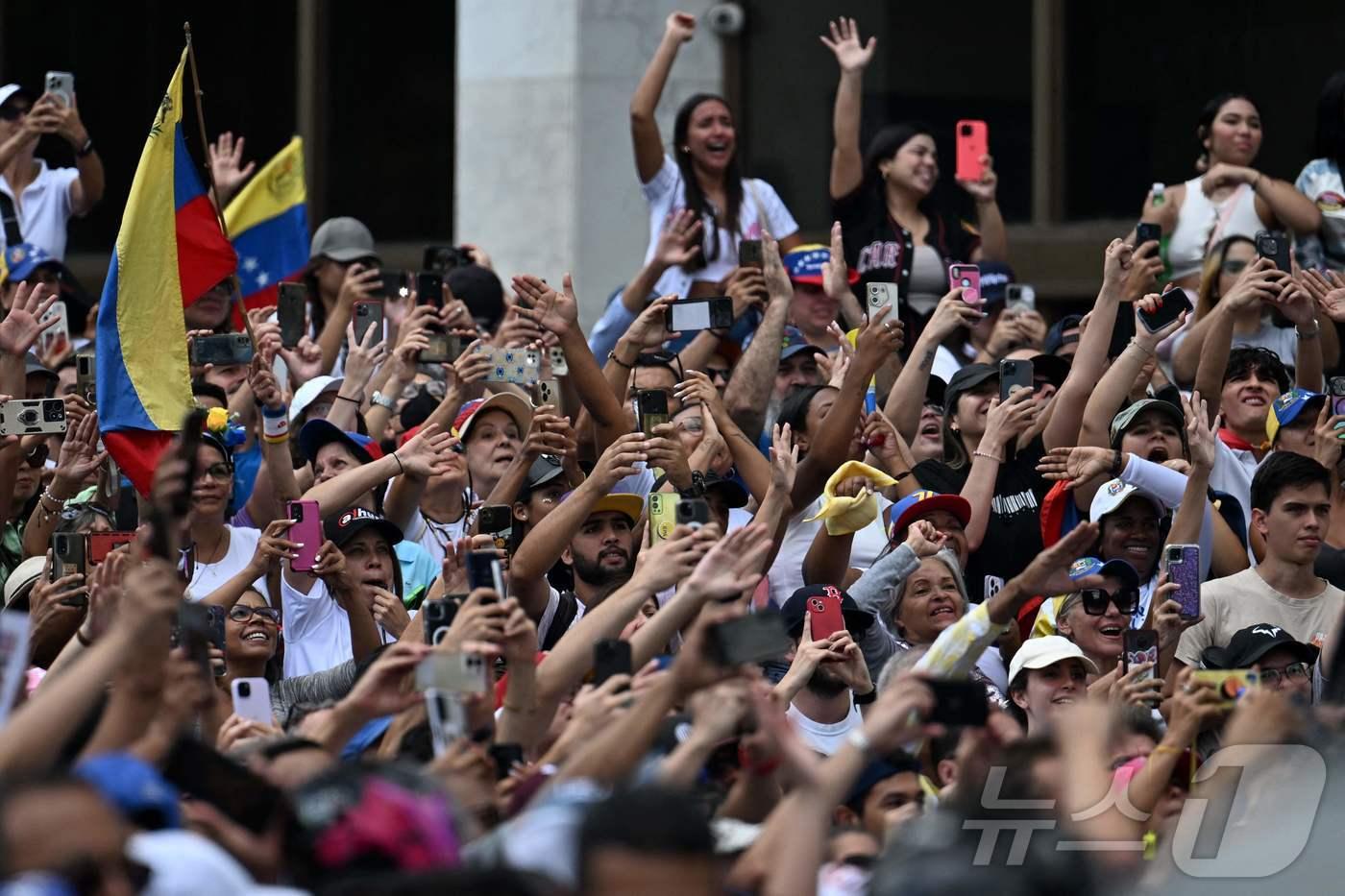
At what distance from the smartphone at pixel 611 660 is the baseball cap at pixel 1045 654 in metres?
1.83

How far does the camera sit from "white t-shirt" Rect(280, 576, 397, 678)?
7.55 m

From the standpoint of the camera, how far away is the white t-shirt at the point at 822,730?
6863 millimetres

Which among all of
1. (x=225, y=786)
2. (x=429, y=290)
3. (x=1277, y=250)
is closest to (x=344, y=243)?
(x=429, y=290)

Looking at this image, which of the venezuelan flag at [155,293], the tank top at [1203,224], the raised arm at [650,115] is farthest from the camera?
the raised arm at [650,115]

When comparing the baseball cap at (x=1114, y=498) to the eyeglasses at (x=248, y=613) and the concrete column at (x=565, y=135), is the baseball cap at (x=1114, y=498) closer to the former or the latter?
the eyeglasses at (x=248, y=613)

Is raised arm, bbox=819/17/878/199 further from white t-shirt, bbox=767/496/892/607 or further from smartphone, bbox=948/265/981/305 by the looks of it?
white t-shirt, bbox=767/496/892/607

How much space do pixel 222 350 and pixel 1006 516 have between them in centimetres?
285

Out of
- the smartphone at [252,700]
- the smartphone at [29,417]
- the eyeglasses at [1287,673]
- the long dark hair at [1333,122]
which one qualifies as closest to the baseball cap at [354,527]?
the smartphone at [29,417]

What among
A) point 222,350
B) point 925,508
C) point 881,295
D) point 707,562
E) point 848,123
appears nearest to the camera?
point 707,562

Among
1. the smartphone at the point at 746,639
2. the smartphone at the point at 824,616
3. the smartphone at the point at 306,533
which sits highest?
the smartphone at the point at 746,639

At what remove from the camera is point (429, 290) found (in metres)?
9.20

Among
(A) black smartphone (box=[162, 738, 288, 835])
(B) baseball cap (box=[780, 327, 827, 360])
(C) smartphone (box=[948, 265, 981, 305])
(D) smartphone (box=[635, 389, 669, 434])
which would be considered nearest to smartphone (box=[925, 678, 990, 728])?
(A) black smartphone (box=[162, 738, 288, 835])

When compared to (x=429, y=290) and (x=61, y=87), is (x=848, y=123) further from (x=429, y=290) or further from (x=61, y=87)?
(x=61, y=87)

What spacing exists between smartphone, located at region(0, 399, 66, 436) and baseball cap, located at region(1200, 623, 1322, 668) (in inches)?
145
